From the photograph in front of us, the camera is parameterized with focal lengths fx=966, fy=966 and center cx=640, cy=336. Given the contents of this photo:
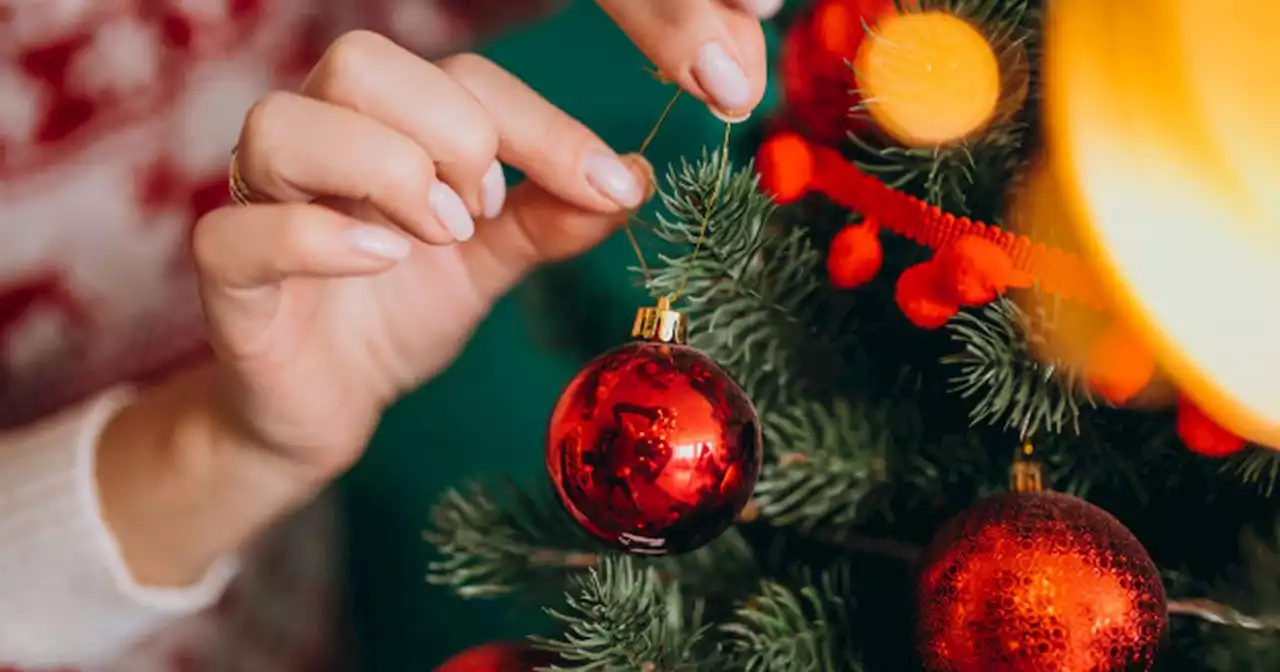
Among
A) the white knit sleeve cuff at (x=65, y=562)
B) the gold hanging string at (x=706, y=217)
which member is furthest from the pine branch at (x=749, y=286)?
the white knit sleeve cuff at (x=65, y=562)

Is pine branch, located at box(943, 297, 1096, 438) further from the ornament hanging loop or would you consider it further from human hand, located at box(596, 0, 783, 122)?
human hand, located at box(596, 0, 783, 122)

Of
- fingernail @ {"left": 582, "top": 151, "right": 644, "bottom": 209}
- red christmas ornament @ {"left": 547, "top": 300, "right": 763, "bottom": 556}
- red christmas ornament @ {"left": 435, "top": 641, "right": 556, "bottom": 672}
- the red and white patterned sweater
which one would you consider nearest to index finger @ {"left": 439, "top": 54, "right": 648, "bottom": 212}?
fingernail @ {"left": 582, "top": 151, "right": 644, "bottom": 209}

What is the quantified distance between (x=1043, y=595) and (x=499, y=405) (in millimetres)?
414

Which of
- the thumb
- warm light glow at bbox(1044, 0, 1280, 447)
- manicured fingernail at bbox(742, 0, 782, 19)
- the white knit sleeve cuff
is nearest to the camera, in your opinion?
warm light glow at bbox(1044, 0, 1280, 447)

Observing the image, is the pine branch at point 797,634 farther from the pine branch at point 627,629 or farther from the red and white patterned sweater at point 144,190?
the red and white patterned sweater at point 144,190

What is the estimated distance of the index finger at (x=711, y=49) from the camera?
372 millimetres

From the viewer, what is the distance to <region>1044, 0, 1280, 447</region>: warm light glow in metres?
0.27

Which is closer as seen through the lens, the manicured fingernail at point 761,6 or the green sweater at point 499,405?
the manicured fingernail at point 761,6

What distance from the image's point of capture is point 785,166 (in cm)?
40

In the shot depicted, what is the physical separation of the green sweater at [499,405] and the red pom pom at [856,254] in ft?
0.54

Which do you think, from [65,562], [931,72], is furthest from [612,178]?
[65,562]

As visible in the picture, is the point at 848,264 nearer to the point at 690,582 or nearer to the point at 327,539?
the point at 690,582

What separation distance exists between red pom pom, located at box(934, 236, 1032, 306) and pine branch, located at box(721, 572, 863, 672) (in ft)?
0.45

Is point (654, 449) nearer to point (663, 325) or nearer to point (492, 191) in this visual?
point (663, 325)
